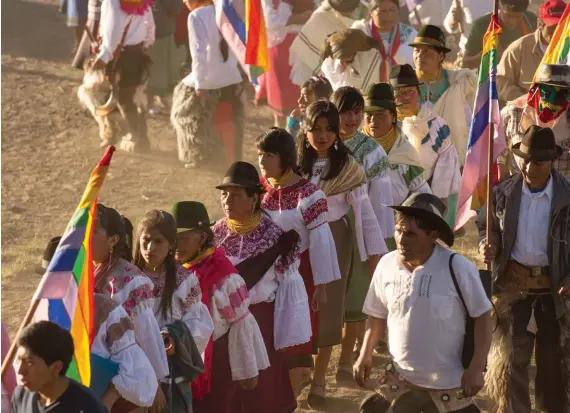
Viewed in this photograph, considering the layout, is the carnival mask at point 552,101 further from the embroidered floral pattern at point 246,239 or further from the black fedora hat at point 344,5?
the black fedora hat at point 344,5

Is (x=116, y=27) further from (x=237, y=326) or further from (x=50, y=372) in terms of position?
(x=50, y=372)

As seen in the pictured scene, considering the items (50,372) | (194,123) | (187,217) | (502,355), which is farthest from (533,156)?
(194,123)

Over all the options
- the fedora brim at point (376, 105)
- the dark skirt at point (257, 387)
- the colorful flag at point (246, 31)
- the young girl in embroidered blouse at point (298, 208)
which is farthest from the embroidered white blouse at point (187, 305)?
the colorful flag at point (246, 31)

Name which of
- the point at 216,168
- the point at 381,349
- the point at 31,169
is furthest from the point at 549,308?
the point at 31,169

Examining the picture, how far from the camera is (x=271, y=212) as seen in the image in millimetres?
8836

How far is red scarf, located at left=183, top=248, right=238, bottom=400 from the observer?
310 inches

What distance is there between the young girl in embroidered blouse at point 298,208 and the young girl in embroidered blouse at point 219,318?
78cm

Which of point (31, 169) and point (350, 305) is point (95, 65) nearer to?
point (31, 169)

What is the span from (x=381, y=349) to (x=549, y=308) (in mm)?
2184

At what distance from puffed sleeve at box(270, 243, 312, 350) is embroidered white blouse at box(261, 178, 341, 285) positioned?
331mm

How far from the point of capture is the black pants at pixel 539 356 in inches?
349

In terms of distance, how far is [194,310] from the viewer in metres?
7.63

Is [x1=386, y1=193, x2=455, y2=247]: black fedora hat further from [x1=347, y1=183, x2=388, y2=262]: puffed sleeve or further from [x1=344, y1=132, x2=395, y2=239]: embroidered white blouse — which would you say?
[x1=344, y1=132, x2=395, y2=239]: embroidered white blouse

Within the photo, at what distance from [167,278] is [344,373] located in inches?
118
